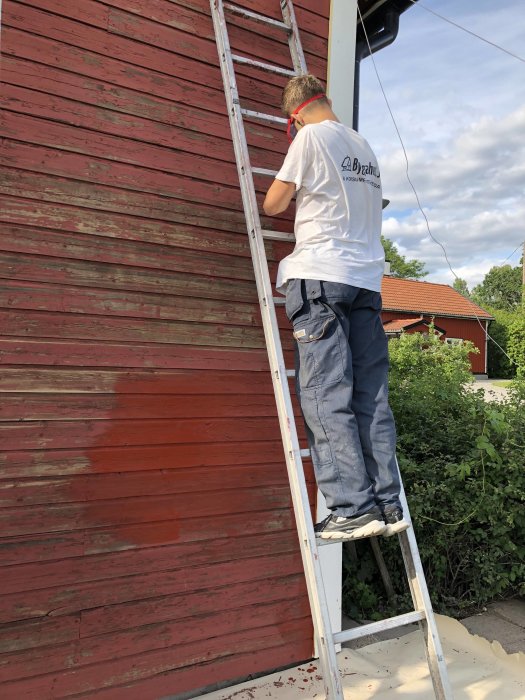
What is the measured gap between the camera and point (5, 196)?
239cm

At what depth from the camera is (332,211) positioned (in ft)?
7.45

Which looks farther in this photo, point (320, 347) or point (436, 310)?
point (436, 310)

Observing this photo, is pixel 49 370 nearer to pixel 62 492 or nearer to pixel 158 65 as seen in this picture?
pixel 62 492

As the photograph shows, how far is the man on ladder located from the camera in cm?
204

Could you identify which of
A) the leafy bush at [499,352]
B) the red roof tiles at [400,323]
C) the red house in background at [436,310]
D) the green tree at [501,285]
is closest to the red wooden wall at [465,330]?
the red house in background at [436,310]

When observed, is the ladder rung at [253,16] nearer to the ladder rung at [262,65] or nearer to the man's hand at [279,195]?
the ladder rung at [262,65]

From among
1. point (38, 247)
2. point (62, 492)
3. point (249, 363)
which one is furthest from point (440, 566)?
point (38, 247)

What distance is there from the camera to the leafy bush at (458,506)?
388 cm

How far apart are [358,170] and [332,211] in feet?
0.79

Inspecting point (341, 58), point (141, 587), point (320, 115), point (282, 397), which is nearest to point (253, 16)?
point (341, 58)

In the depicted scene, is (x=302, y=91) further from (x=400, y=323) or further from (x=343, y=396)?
(x=400, y=323)

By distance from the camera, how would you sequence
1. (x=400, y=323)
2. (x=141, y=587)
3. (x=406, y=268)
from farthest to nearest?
(x=406, y=268) < (x=400, y=323) < (x=141, y=587)

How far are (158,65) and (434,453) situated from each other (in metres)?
3.26

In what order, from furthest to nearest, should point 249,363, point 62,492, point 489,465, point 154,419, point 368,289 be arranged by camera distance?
point 489,465 → point 249,363 → point 154,419 → point 62,492 → point 368,289
